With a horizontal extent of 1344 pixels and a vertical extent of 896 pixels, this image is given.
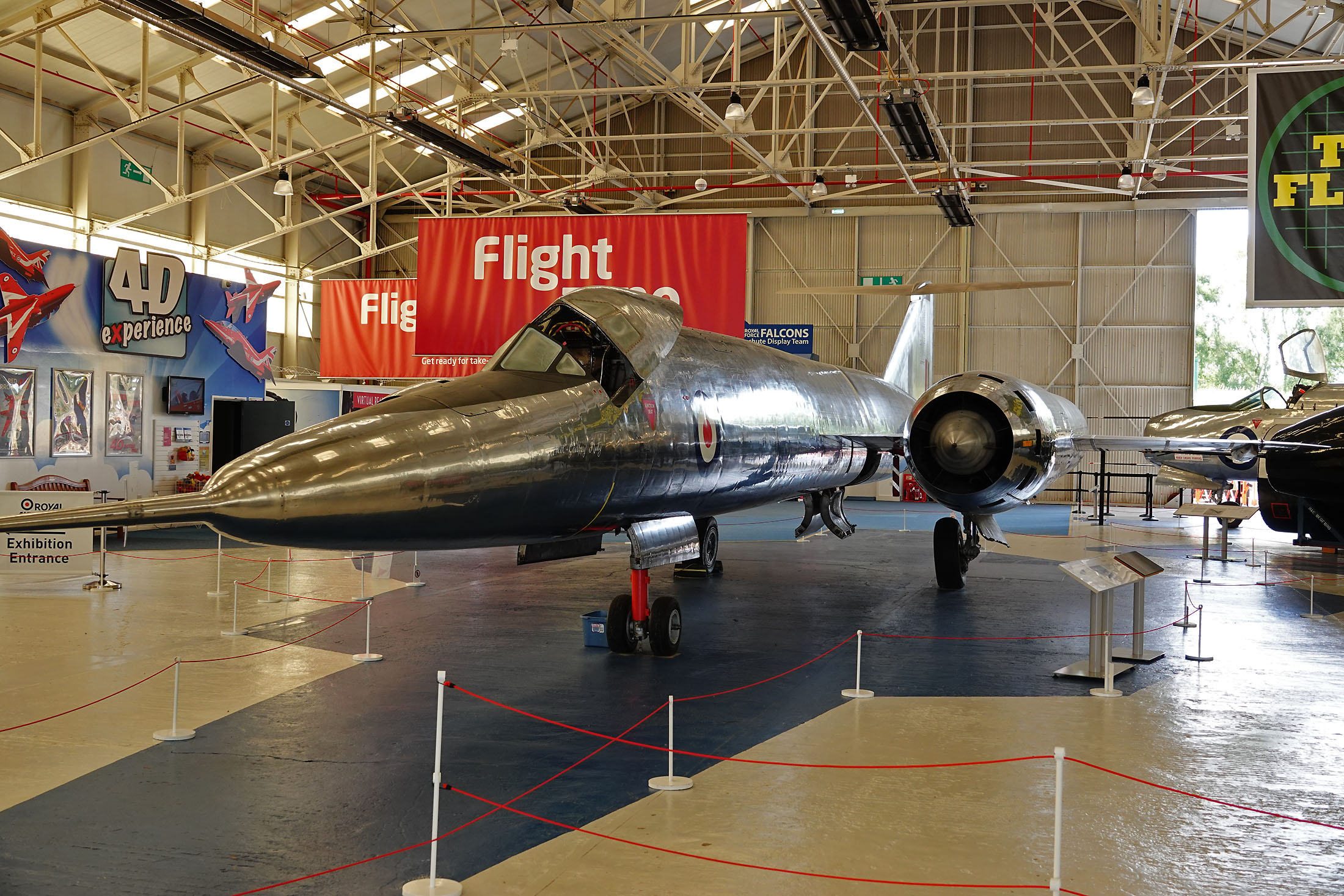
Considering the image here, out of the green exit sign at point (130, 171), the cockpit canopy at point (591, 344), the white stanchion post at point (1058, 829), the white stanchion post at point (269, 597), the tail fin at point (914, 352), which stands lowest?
the white stanchion post at point (269, 597)

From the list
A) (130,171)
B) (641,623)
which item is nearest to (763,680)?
(641,623)

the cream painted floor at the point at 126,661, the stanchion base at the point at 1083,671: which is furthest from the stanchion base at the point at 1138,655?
the cream painted floor at the point at 126,661

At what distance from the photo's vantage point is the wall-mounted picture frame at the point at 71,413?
54.6 ft

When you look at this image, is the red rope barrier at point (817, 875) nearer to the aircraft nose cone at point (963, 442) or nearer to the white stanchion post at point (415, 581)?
the aircraft nose cone at point (963, 442)

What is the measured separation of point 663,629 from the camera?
816cm

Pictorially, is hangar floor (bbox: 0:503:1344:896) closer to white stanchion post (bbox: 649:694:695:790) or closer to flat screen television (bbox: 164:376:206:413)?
white stanchion post (bbox: 649:694:695:790)

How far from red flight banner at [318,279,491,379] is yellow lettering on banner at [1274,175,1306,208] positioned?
17481 mm

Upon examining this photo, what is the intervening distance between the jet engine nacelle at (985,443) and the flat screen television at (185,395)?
15.3 m

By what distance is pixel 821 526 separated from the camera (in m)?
12.2

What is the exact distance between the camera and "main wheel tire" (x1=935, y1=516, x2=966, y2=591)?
12141mm

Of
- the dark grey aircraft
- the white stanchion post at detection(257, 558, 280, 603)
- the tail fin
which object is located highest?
the tail fin

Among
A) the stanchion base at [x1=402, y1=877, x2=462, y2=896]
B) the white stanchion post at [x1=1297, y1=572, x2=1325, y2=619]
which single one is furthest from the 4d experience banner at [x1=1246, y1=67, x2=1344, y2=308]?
the stanchion base at [x1=402, y1=877, x2=462, y2=896]

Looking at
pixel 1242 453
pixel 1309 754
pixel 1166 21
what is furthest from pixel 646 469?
pixel 1166 21

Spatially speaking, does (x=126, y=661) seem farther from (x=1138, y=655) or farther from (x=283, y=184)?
(x=283, y=184)
